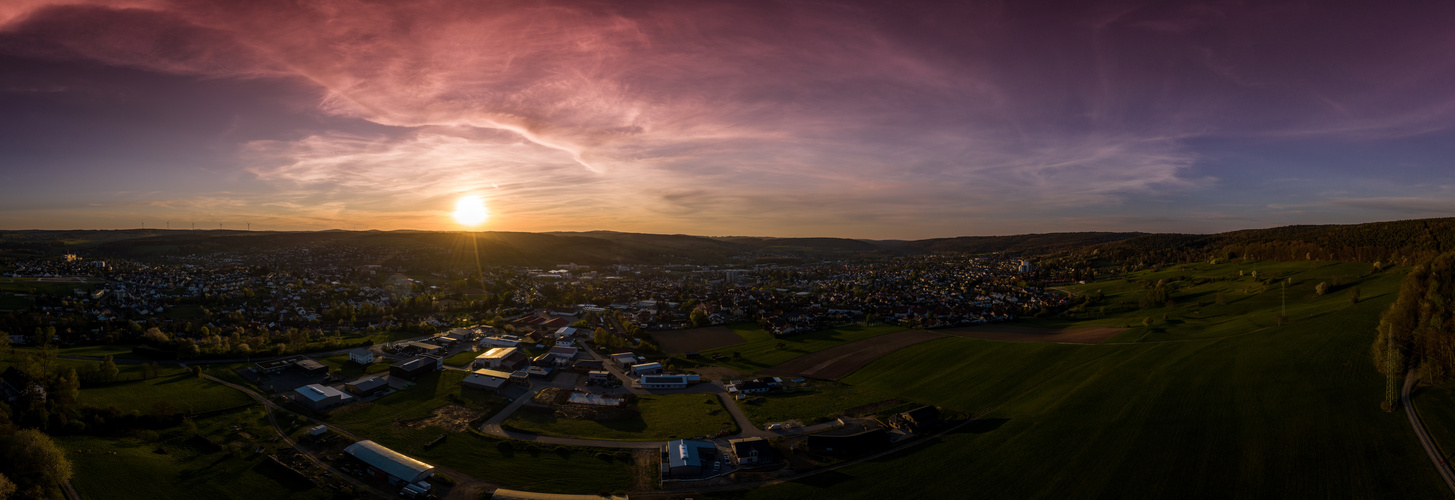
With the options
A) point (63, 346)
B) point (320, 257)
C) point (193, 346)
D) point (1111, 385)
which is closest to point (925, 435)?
point (1111, 385)

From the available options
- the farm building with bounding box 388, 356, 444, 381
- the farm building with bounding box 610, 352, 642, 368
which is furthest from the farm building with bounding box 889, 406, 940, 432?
the farm building with bounding box 388, 356, 444, 381

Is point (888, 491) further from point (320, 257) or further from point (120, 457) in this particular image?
point (320, 257)

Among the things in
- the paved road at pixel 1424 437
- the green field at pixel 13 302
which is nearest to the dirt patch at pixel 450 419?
the paved road at pixel 1424 437

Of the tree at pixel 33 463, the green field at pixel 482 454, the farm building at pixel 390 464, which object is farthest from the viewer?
the green field at pixel 482 454

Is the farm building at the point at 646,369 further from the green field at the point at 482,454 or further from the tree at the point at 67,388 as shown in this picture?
the tree at the point at 67,388

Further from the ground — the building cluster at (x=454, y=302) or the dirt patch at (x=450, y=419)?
the building cluster at (x=454, y=302)
